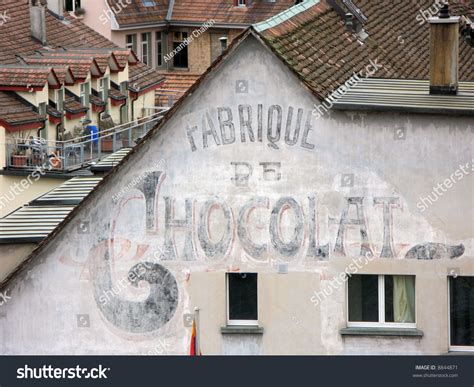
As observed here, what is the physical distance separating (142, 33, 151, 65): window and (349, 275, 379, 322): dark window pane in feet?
259

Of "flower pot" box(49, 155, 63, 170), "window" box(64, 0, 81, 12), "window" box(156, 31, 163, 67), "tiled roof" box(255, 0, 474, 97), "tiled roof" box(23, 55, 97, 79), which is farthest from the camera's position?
"window" box(156, 31, 163, 67)

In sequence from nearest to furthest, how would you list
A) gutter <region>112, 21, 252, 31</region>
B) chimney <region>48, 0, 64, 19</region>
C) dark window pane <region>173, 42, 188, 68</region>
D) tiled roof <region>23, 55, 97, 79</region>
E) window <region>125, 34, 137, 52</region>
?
1. tiled roof <region>23, 55, 97, 79</region>
2. chimney <region>48, 0, 64, 19</region>
3. gutter <region>112, 21, 252, 31</region>
4. window <region>125, 34, 137, 52</region>
5. dark window pane <region>173, 42, 188, 68</region>

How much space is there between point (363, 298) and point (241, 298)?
1.85 metres

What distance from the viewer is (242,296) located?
3547 centimetres

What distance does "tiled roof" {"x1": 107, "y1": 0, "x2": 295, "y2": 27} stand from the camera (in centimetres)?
11075

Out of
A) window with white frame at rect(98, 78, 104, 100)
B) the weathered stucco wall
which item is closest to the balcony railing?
window with white frame at rect(98, 78, 104, 100)

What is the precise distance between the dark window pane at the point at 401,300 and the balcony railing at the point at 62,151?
35432 mm

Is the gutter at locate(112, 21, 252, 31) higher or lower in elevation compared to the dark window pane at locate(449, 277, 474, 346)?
higher

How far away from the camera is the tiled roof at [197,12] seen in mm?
110750
